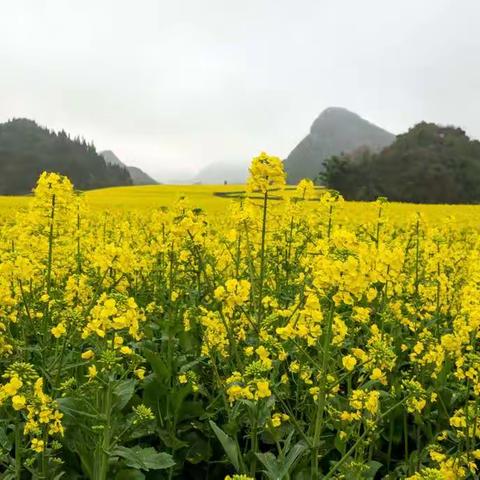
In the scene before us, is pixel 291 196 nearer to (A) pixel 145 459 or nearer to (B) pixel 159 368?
(B) pixel 159 368

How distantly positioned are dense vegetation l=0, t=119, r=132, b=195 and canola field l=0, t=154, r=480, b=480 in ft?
285

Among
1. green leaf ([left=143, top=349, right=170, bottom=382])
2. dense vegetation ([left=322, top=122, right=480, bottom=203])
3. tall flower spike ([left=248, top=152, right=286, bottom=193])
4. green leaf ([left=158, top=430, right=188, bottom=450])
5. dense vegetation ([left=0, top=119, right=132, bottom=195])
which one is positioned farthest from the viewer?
dense vegetation ([left=0, top=119, right=132, bottom=195])

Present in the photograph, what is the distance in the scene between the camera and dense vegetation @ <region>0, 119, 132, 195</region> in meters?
92.2

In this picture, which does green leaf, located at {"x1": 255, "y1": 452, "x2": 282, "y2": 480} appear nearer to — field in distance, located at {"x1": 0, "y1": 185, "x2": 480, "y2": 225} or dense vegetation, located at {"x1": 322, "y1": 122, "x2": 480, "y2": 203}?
field in distance, located at {"x1": 0, "y1": 185, "x2": 480, "y2": 225}

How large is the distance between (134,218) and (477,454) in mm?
9223

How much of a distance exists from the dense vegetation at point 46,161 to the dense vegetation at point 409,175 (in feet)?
173

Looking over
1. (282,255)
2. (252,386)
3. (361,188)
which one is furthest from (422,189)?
(252,386)

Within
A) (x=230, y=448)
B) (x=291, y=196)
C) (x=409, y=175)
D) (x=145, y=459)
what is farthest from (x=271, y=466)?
(x=409, y=175)

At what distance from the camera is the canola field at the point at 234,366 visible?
2375 mm

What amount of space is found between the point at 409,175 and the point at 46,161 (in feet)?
241

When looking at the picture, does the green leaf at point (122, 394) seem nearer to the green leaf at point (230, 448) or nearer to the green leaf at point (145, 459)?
the green leaf at point (145, 459)

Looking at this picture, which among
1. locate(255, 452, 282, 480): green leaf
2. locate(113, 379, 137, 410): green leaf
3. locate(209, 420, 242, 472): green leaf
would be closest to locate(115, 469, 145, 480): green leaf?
locate(113, 379, 137, 410): green leaf

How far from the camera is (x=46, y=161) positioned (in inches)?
3930

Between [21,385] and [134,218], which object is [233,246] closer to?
[21,385]
